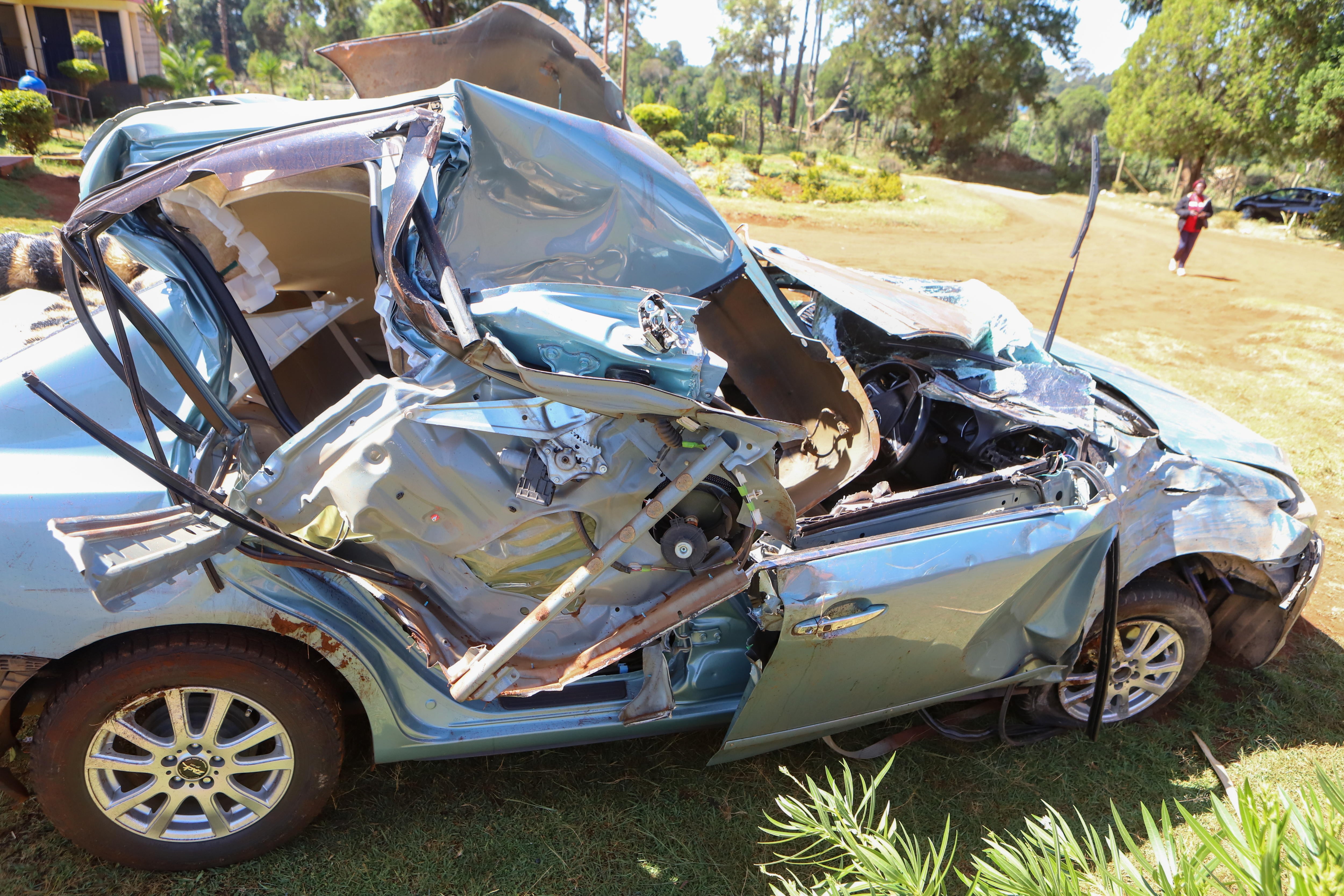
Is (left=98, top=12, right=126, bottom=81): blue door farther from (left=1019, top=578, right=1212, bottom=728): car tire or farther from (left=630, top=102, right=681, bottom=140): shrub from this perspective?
(left=1019, top=578, right=1212, bottom=728): car tire

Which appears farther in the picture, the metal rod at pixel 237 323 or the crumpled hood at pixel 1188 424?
the crumpled hood at pixel 1188 424

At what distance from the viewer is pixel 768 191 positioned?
875 inches

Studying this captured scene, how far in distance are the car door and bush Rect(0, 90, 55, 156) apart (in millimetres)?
17469

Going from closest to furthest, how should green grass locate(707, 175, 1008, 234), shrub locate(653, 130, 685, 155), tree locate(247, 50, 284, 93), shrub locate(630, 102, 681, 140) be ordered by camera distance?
green grass locate(707, 175, 1008, 234)
shrub locate(653, 130, 685, 155)
shrub locate(630, 102, 681, 140)
tree locate(247, 50, 284, 93)

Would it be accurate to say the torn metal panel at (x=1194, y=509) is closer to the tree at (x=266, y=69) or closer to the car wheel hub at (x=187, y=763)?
the car wheel hub at (x=187, y=763)

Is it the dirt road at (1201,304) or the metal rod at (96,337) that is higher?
the metal rod at (96,337)

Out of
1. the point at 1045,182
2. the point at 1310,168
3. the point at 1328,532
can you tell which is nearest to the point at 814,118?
the point at 1045,182

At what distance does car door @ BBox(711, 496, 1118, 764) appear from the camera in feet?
8.54

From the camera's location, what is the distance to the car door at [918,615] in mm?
2602

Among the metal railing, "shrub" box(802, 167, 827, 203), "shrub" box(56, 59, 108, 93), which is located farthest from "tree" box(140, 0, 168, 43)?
"shrub" box(802, 167, 827, 203)

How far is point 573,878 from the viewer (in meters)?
2.66

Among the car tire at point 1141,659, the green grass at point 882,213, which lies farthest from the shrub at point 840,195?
the car tire at point 1141,659

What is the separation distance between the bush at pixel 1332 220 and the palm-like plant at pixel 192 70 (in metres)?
31.4

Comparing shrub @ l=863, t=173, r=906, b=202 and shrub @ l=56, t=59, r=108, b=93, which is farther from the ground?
shrub @ l=56, t=59, r=108, b=93
